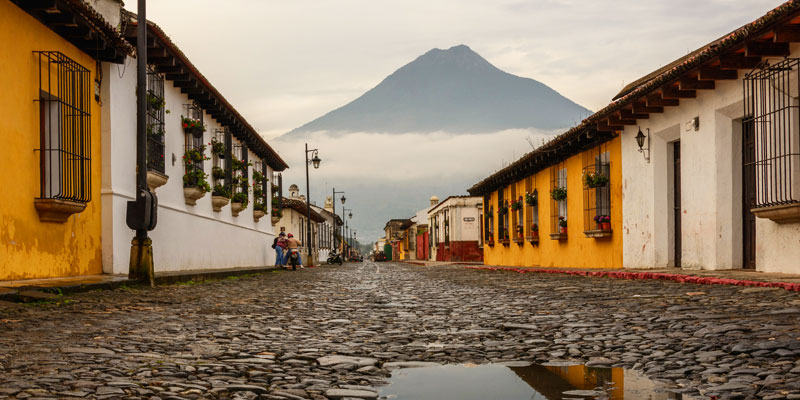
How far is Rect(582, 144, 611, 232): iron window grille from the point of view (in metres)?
17.2

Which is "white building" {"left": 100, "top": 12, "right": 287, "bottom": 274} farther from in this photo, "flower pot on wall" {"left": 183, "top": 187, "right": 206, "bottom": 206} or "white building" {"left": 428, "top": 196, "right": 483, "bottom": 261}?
"white building" {"left": 428, "top": 196, "right": 483, "bottom": 261}

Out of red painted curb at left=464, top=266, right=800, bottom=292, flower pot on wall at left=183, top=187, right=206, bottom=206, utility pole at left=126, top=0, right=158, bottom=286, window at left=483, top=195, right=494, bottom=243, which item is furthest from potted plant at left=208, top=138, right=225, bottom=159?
window at left=483, top=195, right=494, bottom=243

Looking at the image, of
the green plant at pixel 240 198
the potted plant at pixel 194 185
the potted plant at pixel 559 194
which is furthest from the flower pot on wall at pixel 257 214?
the potted plant at pixel 559 194

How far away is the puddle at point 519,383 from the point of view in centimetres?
277

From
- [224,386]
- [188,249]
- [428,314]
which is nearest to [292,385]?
[224,386]

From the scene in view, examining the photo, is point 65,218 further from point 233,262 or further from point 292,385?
point 233,262

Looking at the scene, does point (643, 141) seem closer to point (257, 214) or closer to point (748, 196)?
point (748, 196)

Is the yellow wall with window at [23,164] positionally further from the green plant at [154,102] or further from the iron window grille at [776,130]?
the iron window grille at [776,130]

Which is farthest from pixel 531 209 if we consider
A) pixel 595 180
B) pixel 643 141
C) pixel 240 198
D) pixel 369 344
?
pixel 369 344

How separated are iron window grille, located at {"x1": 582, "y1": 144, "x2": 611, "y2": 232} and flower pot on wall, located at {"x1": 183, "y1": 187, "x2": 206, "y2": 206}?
919 centimetres

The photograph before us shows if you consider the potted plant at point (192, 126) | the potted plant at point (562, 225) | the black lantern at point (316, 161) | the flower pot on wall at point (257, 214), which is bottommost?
the potted plant at point (562, 225)

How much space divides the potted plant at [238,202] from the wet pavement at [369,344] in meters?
14.4

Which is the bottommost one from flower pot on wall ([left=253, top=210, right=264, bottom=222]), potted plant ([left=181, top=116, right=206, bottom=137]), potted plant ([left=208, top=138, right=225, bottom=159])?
flower pot on wall ([left=253, top=210, right=264, bottom=222])

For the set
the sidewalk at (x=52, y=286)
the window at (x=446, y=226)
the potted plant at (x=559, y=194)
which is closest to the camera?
the sidewalk at (x=52, y=286)
